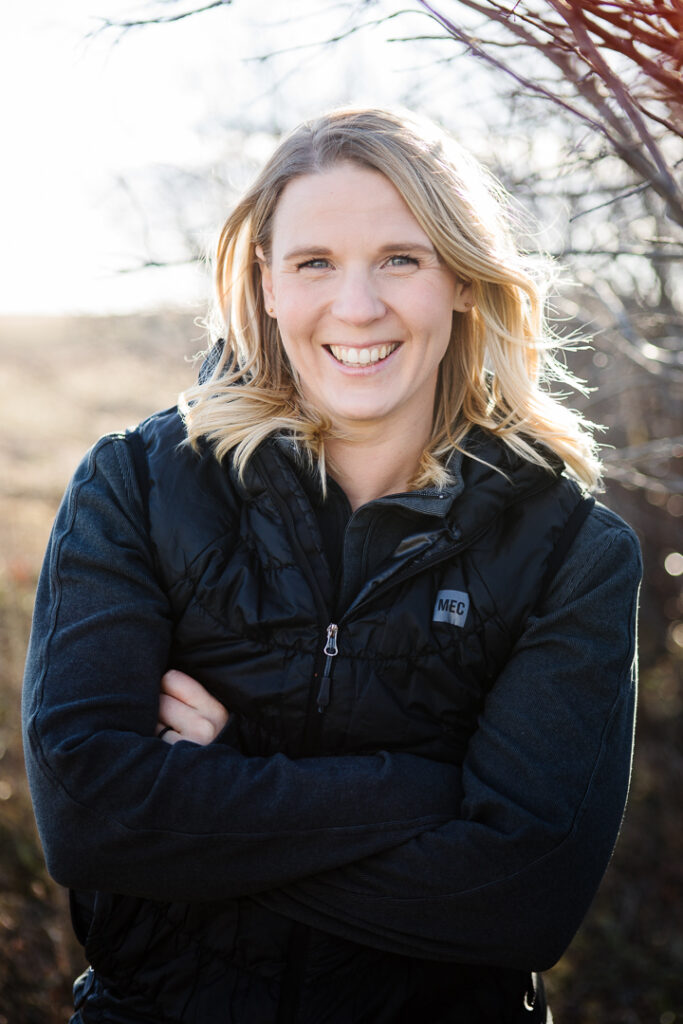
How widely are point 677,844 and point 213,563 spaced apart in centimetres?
395

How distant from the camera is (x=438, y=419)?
2.58 m

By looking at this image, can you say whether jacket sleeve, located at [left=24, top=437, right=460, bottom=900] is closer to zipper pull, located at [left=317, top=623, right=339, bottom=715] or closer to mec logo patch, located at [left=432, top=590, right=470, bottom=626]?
zipper pull, located at [left=317, top=623, right=339, bottom=715]

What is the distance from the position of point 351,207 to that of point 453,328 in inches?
23.5

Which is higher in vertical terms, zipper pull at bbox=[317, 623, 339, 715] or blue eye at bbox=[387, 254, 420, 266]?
blue eye at bbox=[387, 254, 420, 266]

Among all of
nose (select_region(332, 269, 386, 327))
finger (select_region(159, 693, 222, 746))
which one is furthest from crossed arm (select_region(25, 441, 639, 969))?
nose (select_region(332, 269, 386, 327))

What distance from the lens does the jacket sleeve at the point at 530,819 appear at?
193cm

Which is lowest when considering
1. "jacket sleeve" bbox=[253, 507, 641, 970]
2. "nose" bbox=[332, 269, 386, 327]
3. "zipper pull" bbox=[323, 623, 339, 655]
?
"jacket sleeve" bbox=[253, 507, 641, 970]

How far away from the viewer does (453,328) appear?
264cm

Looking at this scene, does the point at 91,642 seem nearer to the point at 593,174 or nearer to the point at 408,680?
the point at 408,680

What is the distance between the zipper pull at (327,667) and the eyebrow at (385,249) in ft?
3.15

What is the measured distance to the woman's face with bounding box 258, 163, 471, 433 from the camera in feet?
7.17

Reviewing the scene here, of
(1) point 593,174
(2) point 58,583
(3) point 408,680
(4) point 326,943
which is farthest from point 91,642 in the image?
(1) point 593,174

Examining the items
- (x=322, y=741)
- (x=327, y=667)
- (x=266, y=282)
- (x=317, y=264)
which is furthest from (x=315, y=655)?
(x=266, y=282)

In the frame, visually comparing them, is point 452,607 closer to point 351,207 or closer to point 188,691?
point 188,691
